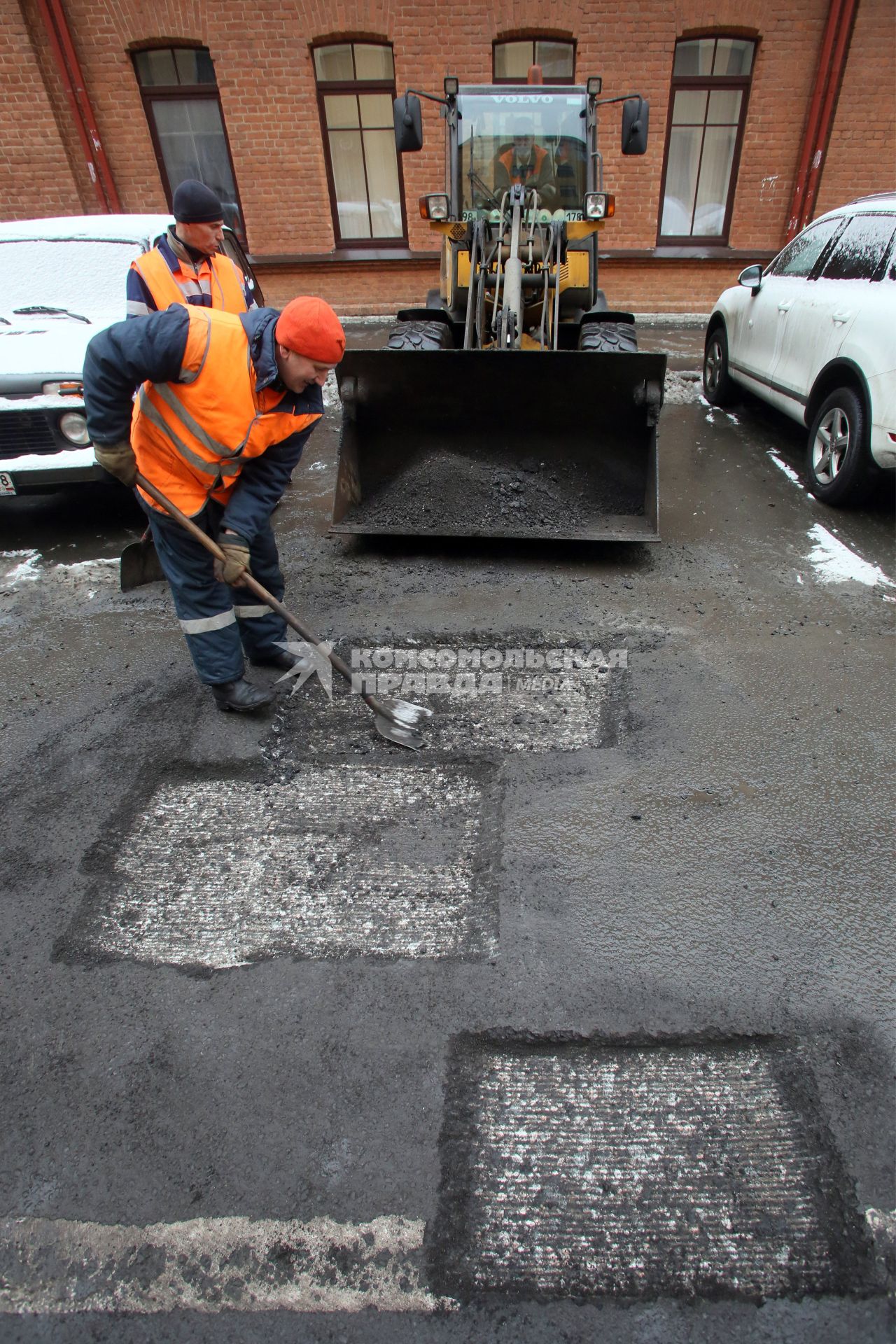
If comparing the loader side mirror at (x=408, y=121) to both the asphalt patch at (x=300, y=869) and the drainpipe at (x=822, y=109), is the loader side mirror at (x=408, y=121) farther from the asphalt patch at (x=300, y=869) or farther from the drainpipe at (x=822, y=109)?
the drainpipe at (x=822, y=109)

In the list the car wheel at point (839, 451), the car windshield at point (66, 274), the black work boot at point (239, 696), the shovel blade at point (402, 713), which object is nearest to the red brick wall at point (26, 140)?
the car windshield at point (66, 274)

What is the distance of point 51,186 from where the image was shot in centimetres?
968

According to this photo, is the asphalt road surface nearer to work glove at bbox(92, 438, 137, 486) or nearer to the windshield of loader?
work glove at bbox(92, 438, 137, 486)

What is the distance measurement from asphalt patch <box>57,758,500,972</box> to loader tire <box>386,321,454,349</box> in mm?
3386

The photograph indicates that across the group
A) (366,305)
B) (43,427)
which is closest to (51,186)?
(366,305)

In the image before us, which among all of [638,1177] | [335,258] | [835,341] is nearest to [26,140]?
[335,258]

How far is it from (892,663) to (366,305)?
376 inches

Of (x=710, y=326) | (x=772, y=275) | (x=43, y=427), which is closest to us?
(x=43, y=427)

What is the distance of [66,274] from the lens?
5145mm

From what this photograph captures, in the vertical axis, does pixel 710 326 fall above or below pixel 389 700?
above

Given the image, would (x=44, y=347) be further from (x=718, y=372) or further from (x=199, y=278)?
(x=718, y=372)

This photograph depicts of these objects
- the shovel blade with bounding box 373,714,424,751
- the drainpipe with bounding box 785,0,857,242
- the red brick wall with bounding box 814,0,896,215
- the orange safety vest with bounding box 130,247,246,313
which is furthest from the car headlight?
the red brick wall with bounding box 814,0,896,215

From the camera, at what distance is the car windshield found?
504cm

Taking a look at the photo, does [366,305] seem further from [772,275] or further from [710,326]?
[772,275]
